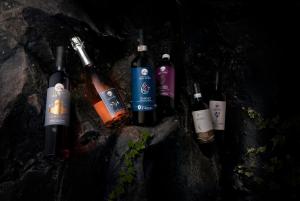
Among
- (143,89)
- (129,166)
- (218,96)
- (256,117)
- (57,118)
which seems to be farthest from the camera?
(218,96)

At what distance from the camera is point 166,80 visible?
2.90 m

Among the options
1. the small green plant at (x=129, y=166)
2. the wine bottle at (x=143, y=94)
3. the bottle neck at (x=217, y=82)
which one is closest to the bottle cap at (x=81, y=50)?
the wine bottle at (x=143, y=94)

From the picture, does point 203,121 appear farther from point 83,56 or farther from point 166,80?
point 83,56

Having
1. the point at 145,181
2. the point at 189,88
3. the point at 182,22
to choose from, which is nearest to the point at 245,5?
the point at 182,22

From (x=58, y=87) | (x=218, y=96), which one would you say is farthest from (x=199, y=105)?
(x=58, y=87)

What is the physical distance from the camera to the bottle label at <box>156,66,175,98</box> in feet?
9.49

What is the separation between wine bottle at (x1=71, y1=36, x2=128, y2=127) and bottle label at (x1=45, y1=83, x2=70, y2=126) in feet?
0.97

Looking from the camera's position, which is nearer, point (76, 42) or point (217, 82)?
point (76, 42)

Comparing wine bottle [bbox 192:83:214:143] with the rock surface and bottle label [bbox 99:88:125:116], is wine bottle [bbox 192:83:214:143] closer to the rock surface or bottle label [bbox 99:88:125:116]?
the rock surface

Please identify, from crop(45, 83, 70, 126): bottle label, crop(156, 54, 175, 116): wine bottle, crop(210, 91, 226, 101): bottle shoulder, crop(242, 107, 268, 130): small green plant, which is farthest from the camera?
crop(210, 91, 226, 101): bottle shoulder

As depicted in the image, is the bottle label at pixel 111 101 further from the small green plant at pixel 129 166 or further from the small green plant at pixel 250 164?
the small green plant at pixel 250 164

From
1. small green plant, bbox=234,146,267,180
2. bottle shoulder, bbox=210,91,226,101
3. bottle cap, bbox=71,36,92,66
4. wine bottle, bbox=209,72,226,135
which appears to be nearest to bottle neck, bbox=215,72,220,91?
bottle shoulder, bbox=210,91,226,101

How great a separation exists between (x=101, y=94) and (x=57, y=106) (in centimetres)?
37

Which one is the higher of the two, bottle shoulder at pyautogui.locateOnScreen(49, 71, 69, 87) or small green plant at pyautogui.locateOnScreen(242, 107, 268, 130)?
bottle shoulder at pyautogui.locateOnScreen(49, 71, 69, 87)
